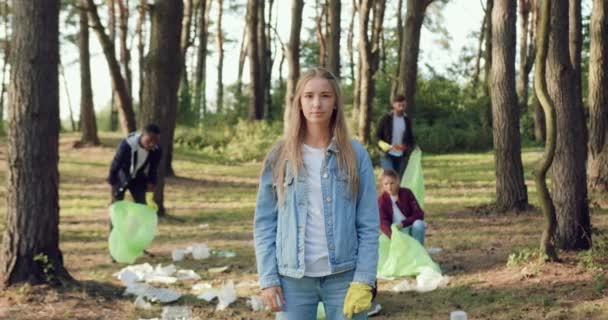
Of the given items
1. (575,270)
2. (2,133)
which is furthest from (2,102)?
(575,270)

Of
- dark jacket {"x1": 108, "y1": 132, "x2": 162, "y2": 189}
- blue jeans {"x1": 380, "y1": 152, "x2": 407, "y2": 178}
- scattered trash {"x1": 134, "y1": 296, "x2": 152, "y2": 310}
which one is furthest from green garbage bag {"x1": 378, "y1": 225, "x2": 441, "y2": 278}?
blue jeans {"x1": 380, "y1": 152, "x2": 407, "y2": 178}

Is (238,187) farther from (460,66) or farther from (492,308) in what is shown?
(460,66)

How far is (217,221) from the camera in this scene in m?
12.6

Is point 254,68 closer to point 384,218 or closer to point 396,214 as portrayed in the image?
point 396,214

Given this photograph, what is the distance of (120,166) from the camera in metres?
8.93

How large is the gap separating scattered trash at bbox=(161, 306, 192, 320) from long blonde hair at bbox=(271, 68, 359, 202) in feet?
11.3

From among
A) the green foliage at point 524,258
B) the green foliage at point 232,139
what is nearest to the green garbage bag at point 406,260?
the green foliage at point 524,258

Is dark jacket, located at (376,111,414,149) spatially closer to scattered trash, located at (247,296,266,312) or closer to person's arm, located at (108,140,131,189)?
person's arm, located at (108,140,131,189)

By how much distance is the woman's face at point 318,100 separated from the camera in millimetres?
3176

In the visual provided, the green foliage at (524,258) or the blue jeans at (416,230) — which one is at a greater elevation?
the blue jeans at (416,230)

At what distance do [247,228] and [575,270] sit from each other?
5.68 meters

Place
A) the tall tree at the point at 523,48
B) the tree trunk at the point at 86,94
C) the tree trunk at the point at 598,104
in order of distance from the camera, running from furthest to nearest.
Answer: the tall tree at the point at 523,48 < the tree trunk at the point at 86,94 < the tree trunk at the point at 598,104

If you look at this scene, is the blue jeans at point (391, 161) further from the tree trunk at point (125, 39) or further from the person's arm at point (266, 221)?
the tree trunk at point (125, 39)

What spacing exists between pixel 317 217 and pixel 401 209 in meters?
4.47
